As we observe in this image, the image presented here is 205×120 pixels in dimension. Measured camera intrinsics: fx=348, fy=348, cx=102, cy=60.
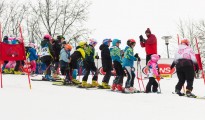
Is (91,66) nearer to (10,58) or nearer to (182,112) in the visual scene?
(10,58)

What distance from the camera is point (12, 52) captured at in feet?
36.2

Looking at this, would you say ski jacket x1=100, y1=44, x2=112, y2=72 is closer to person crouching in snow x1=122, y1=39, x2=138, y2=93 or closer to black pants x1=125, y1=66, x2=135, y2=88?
person crouching in snow x1=122, y1=39, x2=138, y2=93

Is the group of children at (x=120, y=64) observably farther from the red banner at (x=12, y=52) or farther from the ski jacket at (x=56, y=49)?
the red banner at (x=12, y=52)

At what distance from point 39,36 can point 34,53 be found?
23.4m

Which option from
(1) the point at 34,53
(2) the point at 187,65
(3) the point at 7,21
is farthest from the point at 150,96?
(3) the point at 7,21

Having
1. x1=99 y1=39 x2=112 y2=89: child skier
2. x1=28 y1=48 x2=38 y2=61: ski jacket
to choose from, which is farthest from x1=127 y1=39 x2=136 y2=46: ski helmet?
x1=28 y1=48 x2=38 y2=61: ski jacket

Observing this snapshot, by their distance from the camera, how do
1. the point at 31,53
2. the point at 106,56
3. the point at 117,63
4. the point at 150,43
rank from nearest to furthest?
the point at 117,63 < the point at 106,56 < the point at 150,43 < the point at 31,53

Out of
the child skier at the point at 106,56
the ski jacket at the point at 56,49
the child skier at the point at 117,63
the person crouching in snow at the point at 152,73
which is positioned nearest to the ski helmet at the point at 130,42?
the child skier at the point at 117,63

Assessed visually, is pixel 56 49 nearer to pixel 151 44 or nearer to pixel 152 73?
pixel 151 44

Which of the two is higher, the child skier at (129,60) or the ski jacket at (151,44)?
the ski jacket at (151,44)

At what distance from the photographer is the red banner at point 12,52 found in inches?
432

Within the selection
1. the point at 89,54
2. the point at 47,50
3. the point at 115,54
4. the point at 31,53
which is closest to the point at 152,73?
the point at 115,54

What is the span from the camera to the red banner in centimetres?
1097

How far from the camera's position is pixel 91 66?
40.9ft
